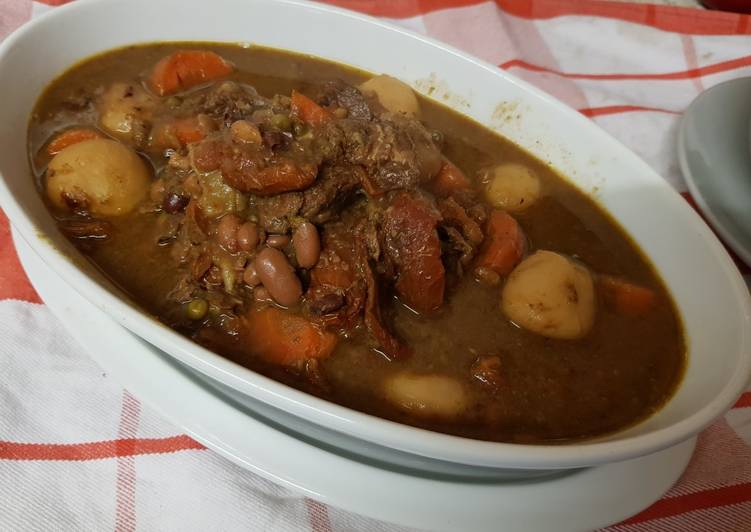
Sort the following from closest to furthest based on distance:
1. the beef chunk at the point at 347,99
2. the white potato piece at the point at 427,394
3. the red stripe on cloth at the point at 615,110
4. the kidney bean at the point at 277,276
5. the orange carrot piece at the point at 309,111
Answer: the white potato piece at the point at 427,394, the kidney bean at the point at 277,276, the orange carrot piece at the point at 309,111, the beef chunk at the point at 347,99, the red stripe on cloth at the point at 615,110

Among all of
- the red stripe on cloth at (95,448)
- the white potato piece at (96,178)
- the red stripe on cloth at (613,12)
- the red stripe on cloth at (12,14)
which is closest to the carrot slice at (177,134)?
the white potato piece at (96,178)

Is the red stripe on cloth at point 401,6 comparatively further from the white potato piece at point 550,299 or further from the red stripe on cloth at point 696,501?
the red stripe on cloth at point 696,501

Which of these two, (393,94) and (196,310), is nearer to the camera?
(196,310)

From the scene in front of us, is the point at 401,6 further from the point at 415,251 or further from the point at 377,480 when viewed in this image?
the point at 377,480

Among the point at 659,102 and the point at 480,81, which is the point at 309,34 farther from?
the point at 659,102

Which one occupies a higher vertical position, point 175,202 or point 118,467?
point 175,202

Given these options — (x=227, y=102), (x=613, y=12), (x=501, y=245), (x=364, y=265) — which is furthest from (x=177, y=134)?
(x=613, y=12)
